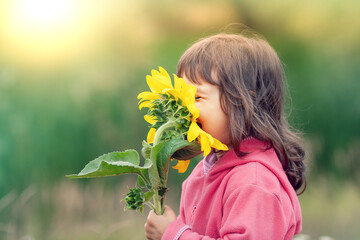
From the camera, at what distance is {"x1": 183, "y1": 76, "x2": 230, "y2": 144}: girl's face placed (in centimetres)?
134

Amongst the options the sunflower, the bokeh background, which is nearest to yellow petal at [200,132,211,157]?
the sunflower

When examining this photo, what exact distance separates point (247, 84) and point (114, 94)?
1465 mm

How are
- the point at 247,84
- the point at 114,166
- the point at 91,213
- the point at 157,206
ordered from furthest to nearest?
the point at 91,213, the point at 247,84, the point at 157,206, the point at 114,166

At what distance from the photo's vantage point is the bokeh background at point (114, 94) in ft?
8.84

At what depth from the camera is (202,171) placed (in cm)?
157

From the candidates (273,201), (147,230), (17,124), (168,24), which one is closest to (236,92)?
(273,201)

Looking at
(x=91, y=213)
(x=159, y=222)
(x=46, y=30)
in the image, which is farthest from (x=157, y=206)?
(x=46, y=30)

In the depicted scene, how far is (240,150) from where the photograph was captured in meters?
1.37

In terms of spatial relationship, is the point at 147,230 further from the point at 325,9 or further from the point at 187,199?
the point at 325,9

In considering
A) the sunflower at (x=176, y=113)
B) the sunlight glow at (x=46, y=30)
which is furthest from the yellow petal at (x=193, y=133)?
the sunlight glow at (x=46, y=30)

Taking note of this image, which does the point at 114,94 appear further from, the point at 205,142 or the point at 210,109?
the point at 205,142

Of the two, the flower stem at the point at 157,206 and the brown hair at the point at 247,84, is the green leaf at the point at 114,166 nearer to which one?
the flower stem at the point at 157,206

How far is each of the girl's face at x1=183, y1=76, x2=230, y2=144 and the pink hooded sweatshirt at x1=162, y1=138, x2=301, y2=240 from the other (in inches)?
3.6

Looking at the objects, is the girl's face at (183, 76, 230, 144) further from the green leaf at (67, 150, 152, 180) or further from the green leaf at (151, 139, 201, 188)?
the green leaf at (67, 150, 152, 180)
